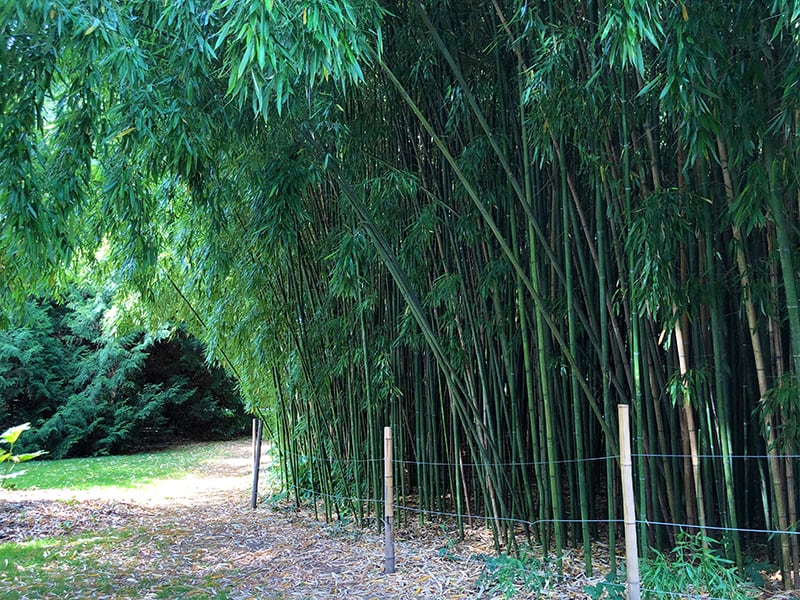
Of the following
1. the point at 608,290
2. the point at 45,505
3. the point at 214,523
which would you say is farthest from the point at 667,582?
the point at 45,505

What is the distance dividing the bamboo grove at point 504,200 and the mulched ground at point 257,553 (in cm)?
27

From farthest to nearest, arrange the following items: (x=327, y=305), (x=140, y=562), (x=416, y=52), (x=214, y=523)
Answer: (x=214, y=523) → (x=327, y=305) → (x=140, y=562) → (x=416, y=52)

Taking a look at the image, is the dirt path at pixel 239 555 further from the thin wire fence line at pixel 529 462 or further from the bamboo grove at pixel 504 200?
the thin wire fence line at pixel 529 462

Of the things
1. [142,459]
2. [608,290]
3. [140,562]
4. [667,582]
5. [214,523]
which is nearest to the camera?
[667,582]

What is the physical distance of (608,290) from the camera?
2.84 meters

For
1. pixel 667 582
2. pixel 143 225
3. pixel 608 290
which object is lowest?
pixel 667 582

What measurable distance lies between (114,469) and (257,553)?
6284 mm

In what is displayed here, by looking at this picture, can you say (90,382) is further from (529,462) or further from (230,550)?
(529,462)

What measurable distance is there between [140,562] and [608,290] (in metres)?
3.32

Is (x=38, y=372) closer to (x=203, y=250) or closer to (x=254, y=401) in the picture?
(x=254, y=401)

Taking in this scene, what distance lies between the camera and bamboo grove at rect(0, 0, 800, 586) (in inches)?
84.7

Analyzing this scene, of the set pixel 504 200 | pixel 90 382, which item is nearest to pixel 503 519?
pixel 504 200

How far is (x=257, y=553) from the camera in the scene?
4062 mm

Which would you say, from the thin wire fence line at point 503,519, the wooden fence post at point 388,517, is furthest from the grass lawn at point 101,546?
the thin wire fence line at point 503,519
